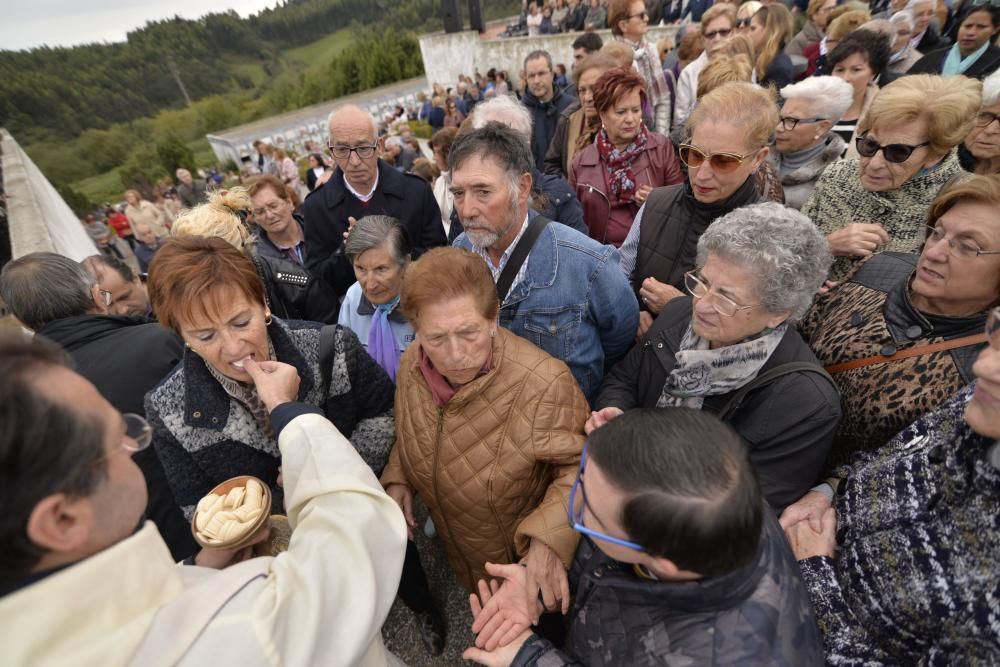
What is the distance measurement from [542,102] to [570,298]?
395cm

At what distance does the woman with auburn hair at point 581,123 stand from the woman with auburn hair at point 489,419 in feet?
7.57

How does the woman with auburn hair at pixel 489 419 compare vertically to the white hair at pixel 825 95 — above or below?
below

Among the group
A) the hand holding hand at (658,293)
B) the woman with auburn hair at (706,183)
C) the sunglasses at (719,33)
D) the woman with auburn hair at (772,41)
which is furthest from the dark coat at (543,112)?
the hand holding hand at (658,293)

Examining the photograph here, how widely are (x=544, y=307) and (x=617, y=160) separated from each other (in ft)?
5.18

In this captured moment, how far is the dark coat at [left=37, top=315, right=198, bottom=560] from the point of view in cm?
→ 211

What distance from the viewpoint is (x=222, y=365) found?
1.81 m

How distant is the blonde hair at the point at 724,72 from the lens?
11.5 ft

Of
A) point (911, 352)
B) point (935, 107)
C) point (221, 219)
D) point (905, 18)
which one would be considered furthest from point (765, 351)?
point (905, 18)

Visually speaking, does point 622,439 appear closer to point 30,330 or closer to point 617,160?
point 617,160

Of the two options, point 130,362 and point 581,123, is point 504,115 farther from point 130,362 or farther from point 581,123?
point 130,362

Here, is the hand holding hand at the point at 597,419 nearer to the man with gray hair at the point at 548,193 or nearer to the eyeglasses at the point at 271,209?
the man with gray hair at the point at 548,193

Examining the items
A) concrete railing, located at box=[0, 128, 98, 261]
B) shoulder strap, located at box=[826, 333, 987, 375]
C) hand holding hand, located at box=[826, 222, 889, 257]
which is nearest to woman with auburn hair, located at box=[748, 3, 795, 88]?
hand holding hand, located at box=[826, 222, 889, 257]

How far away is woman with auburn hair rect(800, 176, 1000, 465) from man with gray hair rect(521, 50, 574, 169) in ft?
→ 12.8

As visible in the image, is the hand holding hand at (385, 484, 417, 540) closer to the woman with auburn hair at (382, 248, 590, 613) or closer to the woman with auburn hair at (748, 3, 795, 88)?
the woman with auburn hair at (382, 248, 590, 613)
